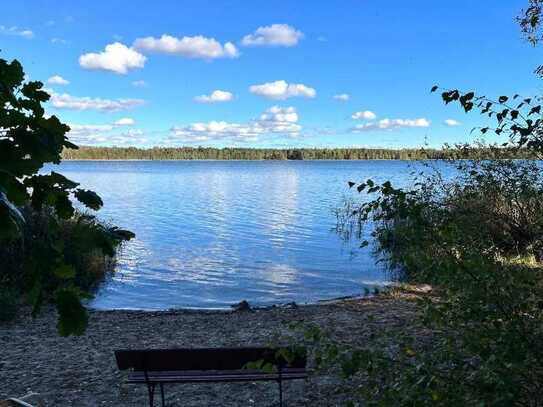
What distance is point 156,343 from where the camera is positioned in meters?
9.04

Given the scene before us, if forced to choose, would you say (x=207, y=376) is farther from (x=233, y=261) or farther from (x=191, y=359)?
(x=233, y=261)

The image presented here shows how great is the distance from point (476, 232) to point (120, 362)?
3484 mm

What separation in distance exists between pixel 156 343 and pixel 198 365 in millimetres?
3873

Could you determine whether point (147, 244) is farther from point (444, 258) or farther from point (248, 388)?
point (444, 258)

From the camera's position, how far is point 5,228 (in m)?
1.40

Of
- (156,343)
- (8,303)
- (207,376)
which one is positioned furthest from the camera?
(8,303)

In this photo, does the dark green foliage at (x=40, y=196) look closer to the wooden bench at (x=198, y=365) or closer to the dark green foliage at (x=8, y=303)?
the wooden bench at (x=198, y=365)

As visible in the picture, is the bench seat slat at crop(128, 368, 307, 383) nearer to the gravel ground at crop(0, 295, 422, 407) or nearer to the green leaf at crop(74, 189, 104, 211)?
the gravel ground at crop(0, 295, 422, 407)

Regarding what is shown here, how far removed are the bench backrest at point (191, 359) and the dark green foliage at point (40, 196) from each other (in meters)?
3.66

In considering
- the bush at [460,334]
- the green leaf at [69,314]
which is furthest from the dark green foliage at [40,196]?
the bush at [460,334]

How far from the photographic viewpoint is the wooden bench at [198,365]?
5.30m

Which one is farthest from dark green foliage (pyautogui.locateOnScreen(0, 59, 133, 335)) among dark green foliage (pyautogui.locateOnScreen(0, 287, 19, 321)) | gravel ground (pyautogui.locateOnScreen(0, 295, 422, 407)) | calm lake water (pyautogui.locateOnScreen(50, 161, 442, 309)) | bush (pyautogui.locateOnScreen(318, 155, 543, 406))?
dark green foliage (pyautogui.locateOnScreen(0, 287, 19, 321))

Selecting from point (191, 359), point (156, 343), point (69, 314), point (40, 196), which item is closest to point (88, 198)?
point (40, 196)

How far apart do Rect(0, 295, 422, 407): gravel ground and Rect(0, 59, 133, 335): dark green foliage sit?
8.03 feet
